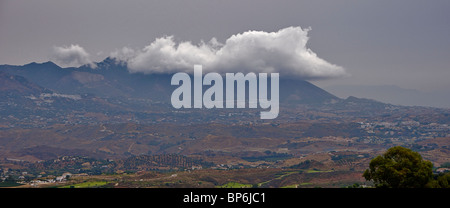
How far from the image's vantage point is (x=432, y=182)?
26.2m

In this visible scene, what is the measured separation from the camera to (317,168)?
326 feet

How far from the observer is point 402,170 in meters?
26.3

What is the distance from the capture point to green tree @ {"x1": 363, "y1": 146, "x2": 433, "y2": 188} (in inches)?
1028

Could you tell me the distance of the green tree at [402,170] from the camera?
85.7 feet
